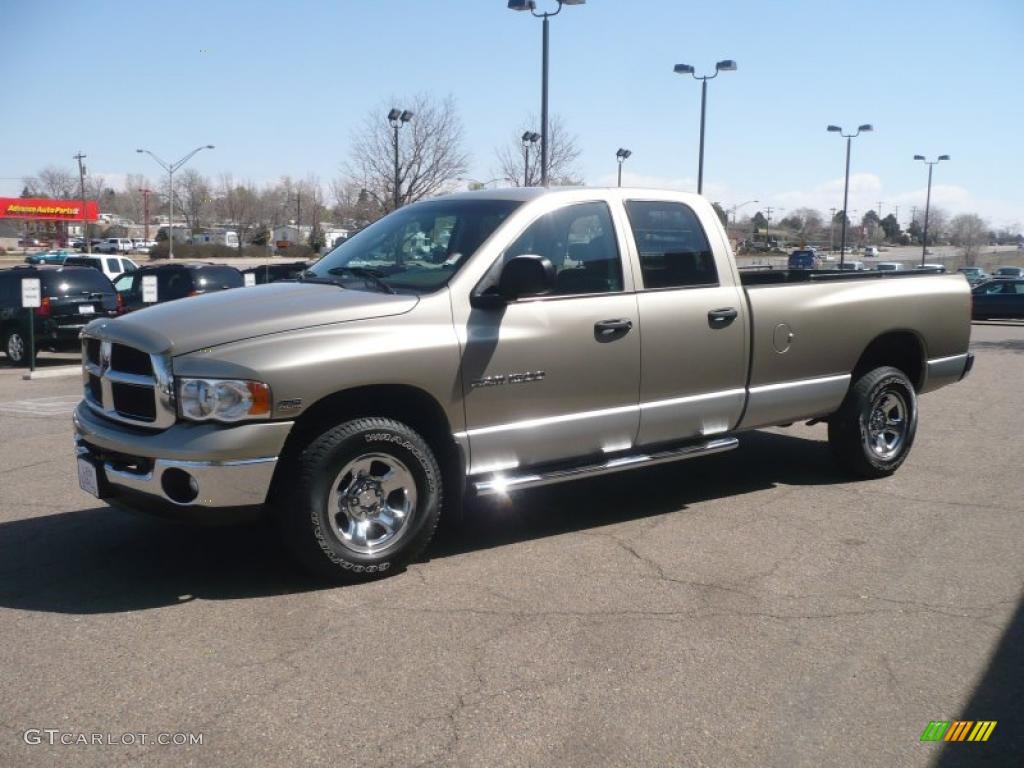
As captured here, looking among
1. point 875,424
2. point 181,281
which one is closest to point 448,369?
point 875,424

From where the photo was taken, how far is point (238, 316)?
485 centimetres

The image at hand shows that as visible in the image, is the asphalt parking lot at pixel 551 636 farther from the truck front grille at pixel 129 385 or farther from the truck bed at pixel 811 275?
the truck bed at pixel 811 275

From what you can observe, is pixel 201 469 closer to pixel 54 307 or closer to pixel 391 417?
pixel 391 417

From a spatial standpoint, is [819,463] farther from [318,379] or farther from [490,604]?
[318,379]

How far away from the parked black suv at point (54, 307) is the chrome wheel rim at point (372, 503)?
505 inches

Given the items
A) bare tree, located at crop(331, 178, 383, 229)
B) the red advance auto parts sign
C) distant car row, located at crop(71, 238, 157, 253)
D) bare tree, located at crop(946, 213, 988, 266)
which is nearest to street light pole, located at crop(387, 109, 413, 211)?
bare tree, located at crop(331, 178, 383, 229)

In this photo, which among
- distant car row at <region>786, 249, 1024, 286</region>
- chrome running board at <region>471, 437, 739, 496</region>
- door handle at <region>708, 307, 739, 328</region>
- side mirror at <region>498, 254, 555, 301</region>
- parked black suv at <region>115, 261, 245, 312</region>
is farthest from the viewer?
parked black suv at <region>115, 261, 245, 312</region>

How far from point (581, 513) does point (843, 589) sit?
1.87 meters

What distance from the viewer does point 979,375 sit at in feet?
48.6

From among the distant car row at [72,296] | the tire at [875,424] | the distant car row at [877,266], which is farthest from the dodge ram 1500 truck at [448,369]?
the distant car row at [72,296]

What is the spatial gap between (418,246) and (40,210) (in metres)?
81.8

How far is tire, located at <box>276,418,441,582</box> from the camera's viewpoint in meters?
4.74

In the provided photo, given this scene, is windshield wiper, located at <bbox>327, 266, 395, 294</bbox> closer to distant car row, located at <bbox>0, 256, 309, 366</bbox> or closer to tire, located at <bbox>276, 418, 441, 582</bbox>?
tire, located at <bbox>276, 418, 441, 582</bbox>

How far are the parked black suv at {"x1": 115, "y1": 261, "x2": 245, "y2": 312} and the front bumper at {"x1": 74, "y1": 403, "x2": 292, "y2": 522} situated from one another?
12638mm
